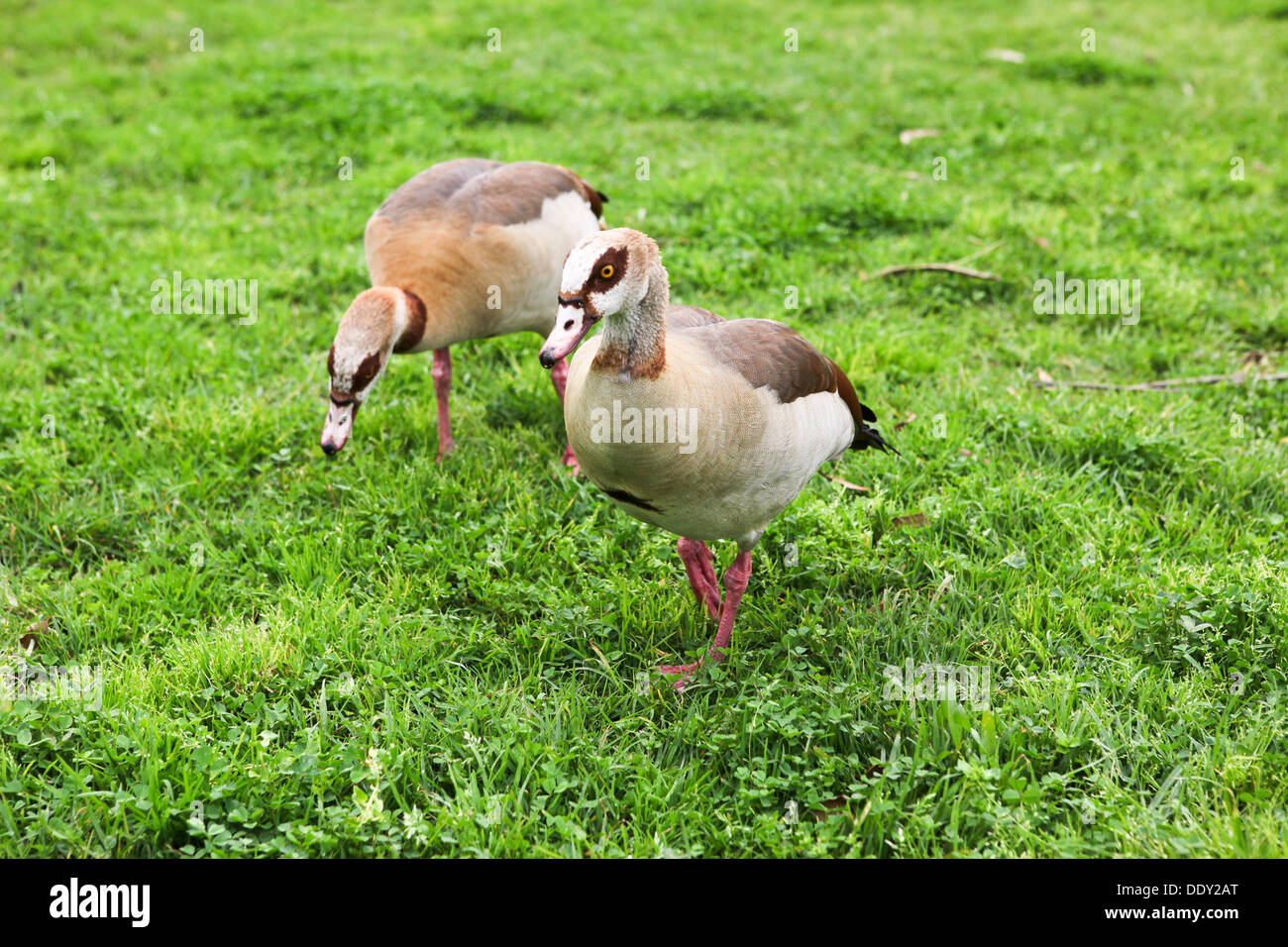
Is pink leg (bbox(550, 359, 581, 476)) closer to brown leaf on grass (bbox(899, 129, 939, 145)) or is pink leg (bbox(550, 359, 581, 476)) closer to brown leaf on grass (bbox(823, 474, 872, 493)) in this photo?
brown leaf on grass (bbox(823, 474, 872, 493))

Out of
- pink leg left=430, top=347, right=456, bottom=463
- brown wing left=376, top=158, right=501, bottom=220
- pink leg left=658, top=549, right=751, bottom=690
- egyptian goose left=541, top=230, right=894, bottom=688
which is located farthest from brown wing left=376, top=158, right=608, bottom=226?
pink leg left=658, top=549, right=751, bottom=690

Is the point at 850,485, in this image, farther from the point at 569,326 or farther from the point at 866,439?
the point at 569,326

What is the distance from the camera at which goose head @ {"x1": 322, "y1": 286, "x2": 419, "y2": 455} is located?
3.99 m

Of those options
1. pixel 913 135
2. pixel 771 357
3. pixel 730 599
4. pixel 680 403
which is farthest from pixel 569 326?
pixel 913 135

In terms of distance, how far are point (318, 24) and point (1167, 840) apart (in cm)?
1199

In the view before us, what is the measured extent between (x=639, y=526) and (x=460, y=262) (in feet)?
4.91

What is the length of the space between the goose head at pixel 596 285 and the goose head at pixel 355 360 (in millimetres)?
1481

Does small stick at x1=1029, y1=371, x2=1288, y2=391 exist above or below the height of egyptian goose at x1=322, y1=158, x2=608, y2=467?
below

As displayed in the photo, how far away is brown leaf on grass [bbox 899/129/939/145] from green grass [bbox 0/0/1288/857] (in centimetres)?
14

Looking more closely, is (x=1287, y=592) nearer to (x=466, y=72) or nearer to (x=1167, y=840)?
(x=1167, y=840)

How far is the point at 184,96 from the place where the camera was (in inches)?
361

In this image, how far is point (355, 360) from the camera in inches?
157
